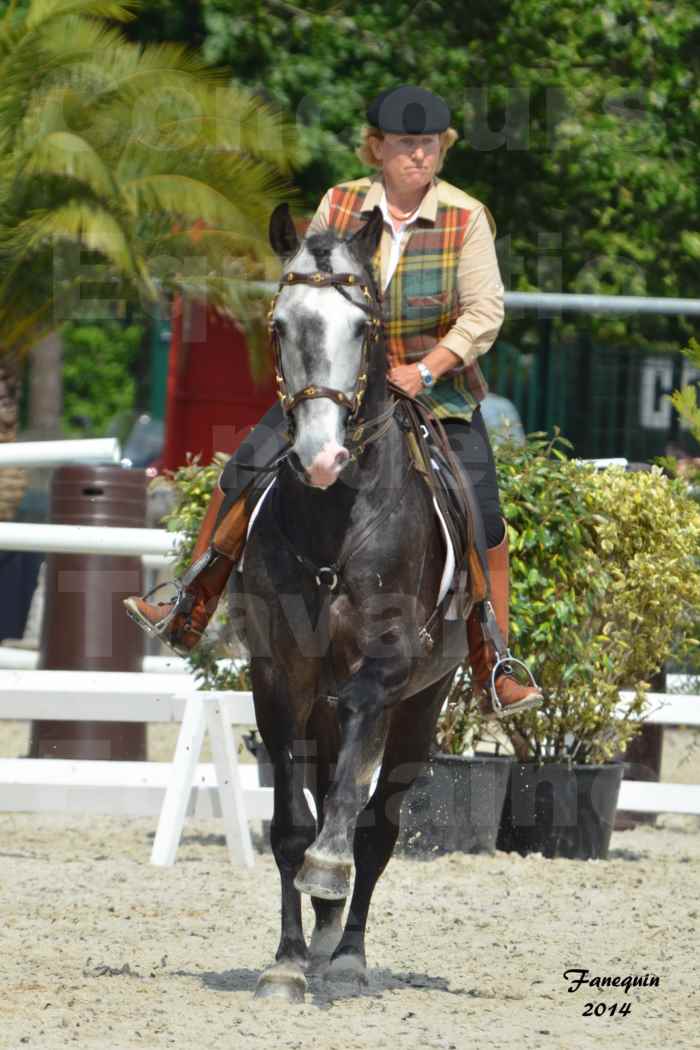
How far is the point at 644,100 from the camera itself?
61.3ft

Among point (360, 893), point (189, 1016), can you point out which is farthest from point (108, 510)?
point (189, 1016)

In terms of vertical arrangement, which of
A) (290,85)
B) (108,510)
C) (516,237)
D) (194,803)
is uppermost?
(290,85)

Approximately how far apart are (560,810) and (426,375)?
376 cm

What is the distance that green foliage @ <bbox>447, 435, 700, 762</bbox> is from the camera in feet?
30.4

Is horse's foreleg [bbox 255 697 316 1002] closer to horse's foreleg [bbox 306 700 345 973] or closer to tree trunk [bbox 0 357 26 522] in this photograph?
horse's foreleg [bbox 306 700 345 973]

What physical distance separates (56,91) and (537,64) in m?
5.59

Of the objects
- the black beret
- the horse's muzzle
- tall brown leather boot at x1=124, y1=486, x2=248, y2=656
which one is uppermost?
the black beret

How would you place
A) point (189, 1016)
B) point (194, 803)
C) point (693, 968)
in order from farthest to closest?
point (194, 803), point (693, 968), point (189, 1016)

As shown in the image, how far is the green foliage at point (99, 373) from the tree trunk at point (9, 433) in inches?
874

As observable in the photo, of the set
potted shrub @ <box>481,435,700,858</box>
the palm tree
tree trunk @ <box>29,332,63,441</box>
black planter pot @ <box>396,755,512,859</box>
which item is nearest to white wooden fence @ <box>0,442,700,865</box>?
black planter pot @ <box>396,755,512,859</box>

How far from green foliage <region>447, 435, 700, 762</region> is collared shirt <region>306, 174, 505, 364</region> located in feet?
8.82

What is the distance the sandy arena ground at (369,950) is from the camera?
18.4 ft

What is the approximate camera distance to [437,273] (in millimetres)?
6621

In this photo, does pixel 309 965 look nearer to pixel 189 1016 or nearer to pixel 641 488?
pixel 189 1016
